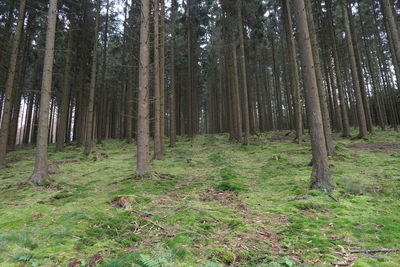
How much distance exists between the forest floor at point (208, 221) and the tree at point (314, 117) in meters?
0.39

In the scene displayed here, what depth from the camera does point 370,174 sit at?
281 inches

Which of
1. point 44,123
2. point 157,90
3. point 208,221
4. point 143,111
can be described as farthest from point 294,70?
point 44,123

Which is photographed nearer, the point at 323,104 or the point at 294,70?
the point at 323,104

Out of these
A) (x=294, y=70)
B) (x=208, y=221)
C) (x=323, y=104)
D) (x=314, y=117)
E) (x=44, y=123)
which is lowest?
(x=208, y=221)

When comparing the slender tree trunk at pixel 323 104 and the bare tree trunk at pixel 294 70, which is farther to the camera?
the bare tree trunk at pixel 294 70

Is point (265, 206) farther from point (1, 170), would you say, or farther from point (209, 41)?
point (209, 41)

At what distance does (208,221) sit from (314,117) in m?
4.21

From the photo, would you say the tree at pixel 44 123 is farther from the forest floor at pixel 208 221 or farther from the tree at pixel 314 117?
the tree at pixel 314 117

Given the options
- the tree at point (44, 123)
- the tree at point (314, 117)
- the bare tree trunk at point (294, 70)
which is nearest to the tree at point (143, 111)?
the tree at point (44, 123)

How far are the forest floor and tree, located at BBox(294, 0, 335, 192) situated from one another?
394mm

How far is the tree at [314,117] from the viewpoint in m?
6.04

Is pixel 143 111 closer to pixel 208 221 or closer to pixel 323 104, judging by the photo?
pixel 208 221

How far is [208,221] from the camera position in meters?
4.31

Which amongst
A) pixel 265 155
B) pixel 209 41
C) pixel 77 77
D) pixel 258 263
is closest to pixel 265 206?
pixel 258 263
